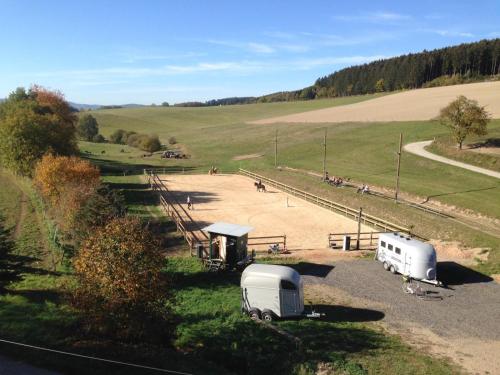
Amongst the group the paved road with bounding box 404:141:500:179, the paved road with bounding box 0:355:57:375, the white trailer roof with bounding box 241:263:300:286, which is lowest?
the paved road with bounding box 0:355:57:375

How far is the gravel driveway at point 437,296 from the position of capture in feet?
57.0

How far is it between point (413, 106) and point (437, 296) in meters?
86.3

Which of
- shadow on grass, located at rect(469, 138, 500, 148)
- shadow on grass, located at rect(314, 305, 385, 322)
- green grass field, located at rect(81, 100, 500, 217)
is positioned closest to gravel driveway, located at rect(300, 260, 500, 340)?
shadow on grass, located at rect(314, 305, 385, 322)

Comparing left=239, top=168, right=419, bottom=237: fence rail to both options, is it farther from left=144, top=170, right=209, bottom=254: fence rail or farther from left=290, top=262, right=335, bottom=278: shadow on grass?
left=144, top=170, right=209, bottom=254: fence rail

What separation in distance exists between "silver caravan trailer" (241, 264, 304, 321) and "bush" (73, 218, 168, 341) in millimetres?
4535

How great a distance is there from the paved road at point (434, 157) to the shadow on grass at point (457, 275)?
22813mm

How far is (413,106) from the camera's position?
322 feet

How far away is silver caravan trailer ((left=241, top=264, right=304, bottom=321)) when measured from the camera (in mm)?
17562

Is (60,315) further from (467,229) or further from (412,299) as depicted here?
(467,229)

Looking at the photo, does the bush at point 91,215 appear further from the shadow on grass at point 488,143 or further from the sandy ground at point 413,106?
the sandy ground at point 413,106

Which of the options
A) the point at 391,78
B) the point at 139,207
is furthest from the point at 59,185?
the point at 391,78

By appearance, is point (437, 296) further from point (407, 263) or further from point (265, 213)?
point (265, 213)

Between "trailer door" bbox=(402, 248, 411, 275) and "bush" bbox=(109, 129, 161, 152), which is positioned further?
"bush" bbox=(109, 129, 161, 152)

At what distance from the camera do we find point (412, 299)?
20.0 metres
